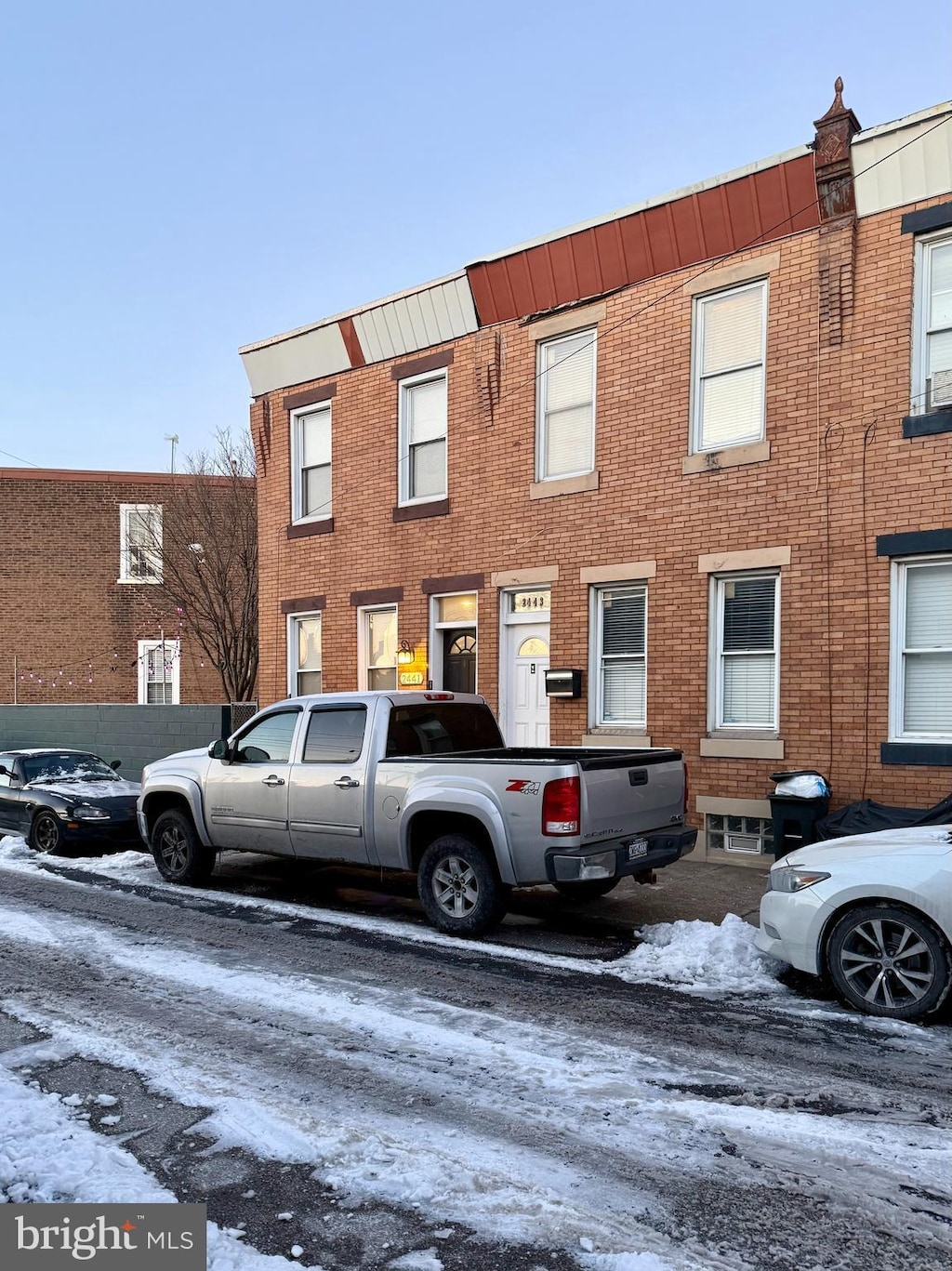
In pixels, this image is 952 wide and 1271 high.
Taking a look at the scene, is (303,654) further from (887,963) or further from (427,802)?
(887,963)

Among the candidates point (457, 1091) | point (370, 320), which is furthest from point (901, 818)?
point (370, 320)

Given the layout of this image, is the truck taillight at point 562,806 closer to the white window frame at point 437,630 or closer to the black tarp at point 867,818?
the black tarp at point 867,818

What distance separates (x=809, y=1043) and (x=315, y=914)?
459 centimetres

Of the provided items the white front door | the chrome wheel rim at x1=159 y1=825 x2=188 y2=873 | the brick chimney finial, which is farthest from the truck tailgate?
the brick chimney finial

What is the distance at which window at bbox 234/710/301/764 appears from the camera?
9.57m

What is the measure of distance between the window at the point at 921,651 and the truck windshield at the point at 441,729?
414 cm

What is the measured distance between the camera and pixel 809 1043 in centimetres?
552

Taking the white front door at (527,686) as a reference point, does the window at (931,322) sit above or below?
above

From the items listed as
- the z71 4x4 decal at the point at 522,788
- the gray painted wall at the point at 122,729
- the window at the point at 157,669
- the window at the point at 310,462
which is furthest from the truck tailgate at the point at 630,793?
the window at the point at 157,669

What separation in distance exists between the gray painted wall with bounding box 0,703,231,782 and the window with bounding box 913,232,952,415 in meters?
11.1

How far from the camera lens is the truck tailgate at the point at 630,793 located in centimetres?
752

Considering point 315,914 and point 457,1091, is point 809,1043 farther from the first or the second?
point 315,914

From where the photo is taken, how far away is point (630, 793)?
7.91 m

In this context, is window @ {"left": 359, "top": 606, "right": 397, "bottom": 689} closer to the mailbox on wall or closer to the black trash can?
the mailbox on wall
